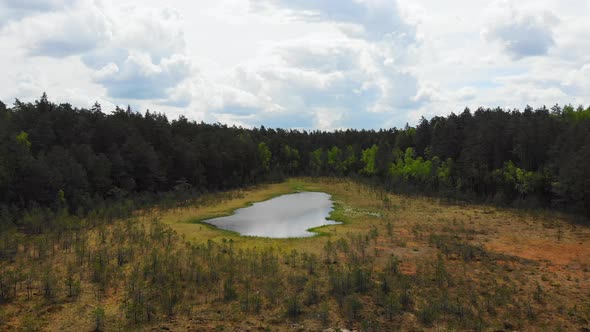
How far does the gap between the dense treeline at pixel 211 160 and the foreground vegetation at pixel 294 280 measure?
9.93m

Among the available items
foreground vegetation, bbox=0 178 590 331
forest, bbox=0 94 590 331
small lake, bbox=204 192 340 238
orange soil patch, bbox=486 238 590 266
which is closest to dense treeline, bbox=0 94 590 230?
forest, bbox=0 94 590 331

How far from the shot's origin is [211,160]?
234 feet

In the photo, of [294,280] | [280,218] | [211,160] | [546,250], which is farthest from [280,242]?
[211,160]

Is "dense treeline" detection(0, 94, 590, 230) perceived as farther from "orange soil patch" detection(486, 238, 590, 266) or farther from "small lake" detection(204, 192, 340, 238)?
"orange soil patch" detection(486, 238, 590, 266)

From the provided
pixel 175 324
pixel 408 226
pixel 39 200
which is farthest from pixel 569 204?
pixel 39 200

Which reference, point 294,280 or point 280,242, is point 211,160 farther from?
point 294,280

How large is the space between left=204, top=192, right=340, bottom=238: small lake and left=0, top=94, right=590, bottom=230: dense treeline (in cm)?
1305

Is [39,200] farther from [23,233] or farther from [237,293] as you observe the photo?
[237,293]

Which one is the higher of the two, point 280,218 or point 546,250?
point 546,250

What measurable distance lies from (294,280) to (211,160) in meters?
53.9

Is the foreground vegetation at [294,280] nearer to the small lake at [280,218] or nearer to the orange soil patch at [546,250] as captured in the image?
the orange soil patch at [546,250]

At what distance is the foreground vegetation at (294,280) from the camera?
16078 mm

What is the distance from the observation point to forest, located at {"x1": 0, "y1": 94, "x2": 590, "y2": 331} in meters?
16.7

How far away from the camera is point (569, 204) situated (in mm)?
48531
